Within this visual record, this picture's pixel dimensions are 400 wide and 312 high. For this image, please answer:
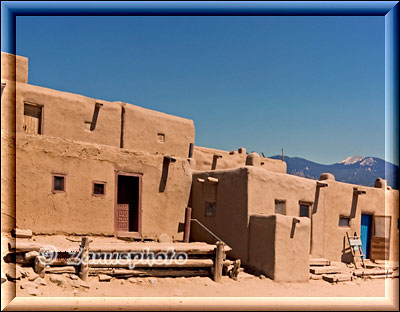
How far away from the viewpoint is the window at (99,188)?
1611 centimetres

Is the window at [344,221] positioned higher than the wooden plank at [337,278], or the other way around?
the window at [344,221]

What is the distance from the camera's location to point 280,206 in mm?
17469

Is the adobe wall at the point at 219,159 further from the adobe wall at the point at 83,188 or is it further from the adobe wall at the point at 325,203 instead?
the adobe wall at the point at 325,203

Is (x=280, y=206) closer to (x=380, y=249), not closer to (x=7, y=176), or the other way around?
(x=380, y=249)

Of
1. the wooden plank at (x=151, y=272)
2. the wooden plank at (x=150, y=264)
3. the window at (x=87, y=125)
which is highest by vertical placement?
the window at (x=87, y=125)

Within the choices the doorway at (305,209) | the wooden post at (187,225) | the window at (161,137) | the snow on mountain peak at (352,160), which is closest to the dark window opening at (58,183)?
the wooden post at (187,225)

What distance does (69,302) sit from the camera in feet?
32.0

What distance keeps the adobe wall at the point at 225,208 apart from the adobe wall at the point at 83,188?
68 centimetres

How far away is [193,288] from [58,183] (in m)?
6.09

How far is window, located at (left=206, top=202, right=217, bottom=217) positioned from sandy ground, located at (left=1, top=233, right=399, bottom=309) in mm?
3369

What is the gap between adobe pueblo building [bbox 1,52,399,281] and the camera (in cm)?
1482

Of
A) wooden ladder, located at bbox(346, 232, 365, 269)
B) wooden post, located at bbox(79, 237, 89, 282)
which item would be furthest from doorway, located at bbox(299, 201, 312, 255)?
wooden post, located at bbox(79, 237, 89, 282)

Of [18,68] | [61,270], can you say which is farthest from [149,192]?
[18,68]

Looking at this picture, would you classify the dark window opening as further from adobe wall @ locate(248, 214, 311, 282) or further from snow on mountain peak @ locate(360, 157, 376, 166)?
snow on mountain peak @ locate(360, 157, 376, 166)
